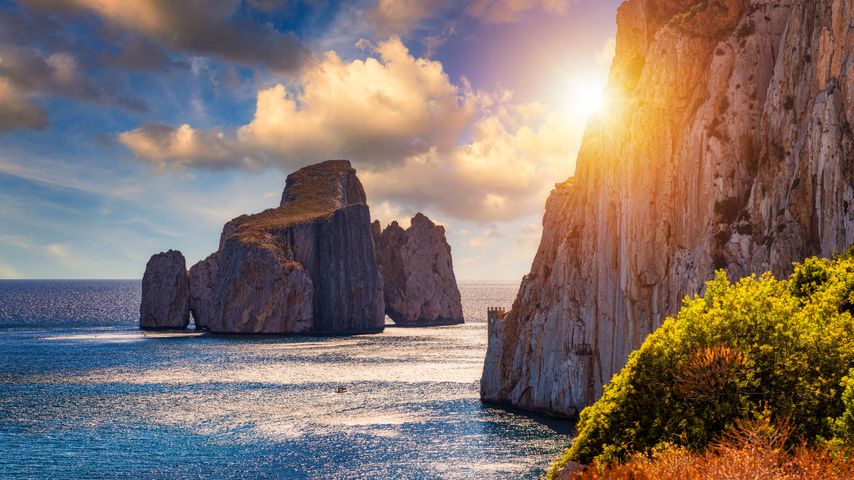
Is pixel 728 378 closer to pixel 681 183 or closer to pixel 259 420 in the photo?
pixel 681 183

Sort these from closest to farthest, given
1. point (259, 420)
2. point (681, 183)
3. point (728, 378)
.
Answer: point (728, 378) < point (681, 183) < point (259, 420)

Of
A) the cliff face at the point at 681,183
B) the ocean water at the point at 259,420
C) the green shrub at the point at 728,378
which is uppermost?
the cliff face at the point at 681,183

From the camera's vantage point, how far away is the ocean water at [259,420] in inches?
2559

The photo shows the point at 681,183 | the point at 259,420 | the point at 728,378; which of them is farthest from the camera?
the point at 259,420

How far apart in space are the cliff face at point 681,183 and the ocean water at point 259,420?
10.7m

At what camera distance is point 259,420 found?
85.8 m

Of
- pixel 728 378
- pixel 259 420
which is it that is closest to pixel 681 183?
pixel 728 378

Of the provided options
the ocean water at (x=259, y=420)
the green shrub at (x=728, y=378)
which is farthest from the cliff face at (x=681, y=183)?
the green shrub at (x=728, y=378)

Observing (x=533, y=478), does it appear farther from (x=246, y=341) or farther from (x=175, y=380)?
(x=246, y=341)

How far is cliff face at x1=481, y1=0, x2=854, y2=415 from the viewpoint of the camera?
5788 centimetres

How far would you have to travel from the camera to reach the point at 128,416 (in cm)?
8788

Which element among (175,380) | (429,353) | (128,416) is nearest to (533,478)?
(128,416)

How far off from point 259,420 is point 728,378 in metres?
67.4

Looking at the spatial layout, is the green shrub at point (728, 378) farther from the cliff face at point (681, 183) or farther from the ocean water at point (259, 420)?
the ocean water at point (259, 420)
